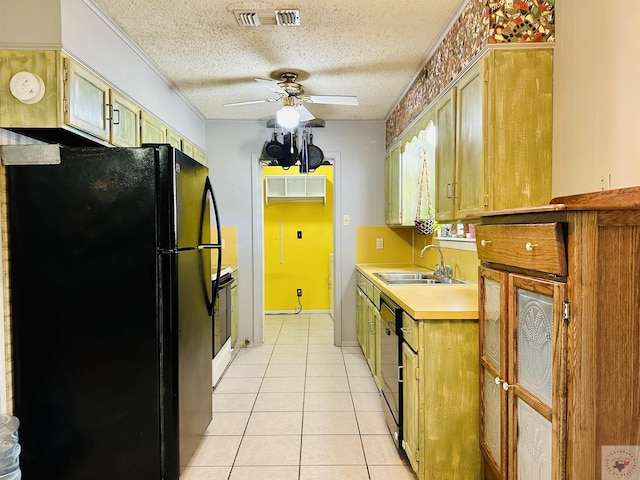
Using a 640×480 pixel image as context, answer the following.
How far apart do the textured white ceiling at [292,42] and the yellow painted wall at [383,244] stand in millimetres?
1415

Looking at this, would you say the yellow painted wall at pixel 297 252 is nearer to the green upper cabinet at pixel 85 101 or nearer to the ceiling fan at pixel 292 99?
the ceiling fan at pixel 292 99

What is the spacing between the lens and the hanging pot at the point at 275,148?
3885 mm

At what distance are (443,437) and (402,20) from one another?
2.15 metres

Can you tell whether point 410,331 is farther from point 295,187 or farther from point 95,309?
point 295,187

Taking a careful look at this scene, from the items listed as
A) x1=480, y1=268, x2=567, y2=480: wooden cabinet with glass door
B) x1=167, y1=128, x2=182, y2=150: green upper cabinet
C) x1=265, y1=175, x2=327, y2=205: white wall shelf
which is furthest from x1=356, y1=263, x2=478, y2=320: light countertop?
x1=265, y1=175, x2=327, y2=205: white wall shelf

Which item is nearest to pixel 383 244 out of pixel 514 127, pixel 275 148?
pixel 275 148

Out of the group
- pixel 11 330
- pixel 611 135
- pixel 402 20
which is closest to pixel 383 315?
pixel 611 135

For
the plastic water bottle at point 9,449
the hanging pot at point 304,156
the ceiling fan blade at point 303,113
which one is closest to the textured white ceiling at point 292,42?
the ceiling fan blade at point 303,113

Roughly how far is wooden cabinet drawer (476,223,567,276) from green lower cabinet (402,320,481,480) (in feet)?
1.45

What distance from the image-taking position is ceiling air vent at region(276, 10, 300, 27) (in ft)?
6.75

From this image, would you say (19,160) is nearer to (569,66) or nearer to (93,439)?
(93,439)

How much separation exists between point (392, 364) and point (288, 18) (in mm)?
1990

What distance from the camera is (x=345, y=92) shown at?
3295 mm

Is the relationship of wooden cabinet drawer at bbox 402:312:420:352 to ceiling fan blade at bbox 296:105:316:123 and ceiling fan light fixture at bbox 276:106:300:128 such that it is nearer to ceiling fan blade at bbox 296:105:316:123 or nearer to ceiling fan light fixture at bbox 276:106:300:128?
ceiling fan light fixture at bbox 276:106:300:128
